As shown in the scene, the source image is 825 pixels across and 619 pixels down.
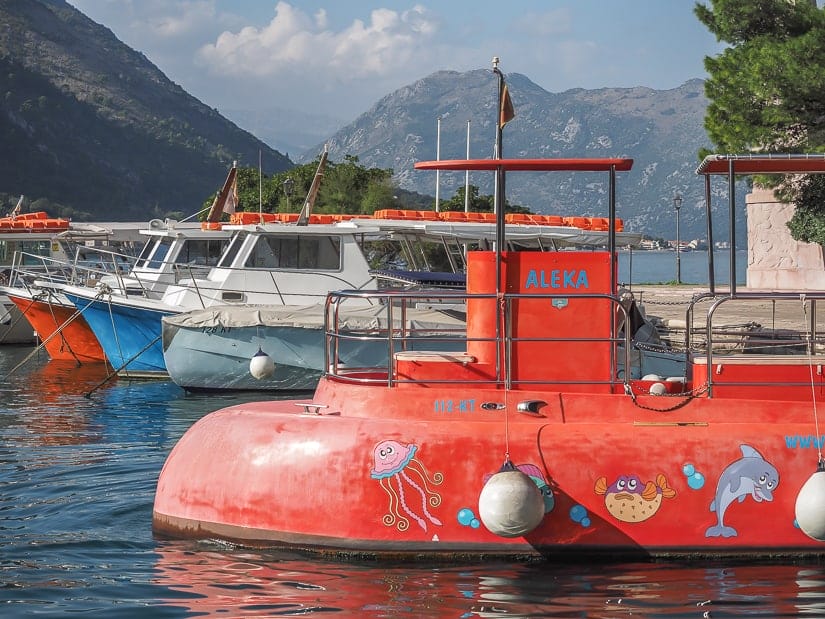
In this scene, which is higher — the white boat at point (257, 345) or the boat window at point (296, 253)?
the boat window at point (296, 253)

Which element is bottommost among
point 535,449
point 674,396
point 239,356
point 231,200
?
point 535,449

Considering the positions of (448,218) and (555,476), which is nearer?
(555,476)

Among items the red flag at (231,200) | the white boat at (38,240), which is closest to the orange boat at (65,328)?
the white boat at (38,240)

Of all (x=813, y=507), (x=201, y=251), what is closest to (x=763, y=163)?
(x=813, y=507)

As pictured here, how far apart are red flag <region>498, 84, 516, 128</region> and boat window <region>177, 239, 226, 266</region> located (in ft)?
50.3

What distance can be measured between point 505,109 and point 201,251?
1572 centimetres

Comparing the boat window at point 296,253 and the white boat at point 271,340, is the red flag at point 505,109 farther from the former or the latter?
the boat window at point 296,253

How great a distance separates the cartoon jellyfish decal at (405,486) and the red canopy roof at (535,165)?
215cm

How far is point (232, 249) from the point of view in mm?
22953

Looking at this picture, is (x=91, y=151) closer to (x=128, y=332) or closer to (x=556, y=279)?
(x=128, y=332)

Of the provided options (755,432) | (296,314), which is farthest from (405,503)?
(296,314)

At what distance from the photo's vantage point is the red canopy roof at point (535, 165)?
29.0 feet

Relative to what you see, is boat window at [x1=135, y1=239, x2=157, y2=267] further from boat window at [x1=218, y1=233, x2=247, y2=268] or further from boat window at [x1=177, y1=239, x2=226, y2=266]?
boat window at [x1=218, y1=233, x2=247, y2=268]

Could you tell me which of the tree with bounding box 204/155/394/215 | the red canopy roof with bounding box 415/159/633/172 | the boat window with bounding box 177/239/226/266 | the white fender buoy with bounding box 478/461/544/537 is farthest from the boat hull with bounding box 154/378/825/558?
the tree with bounding box 204/155/394/215
